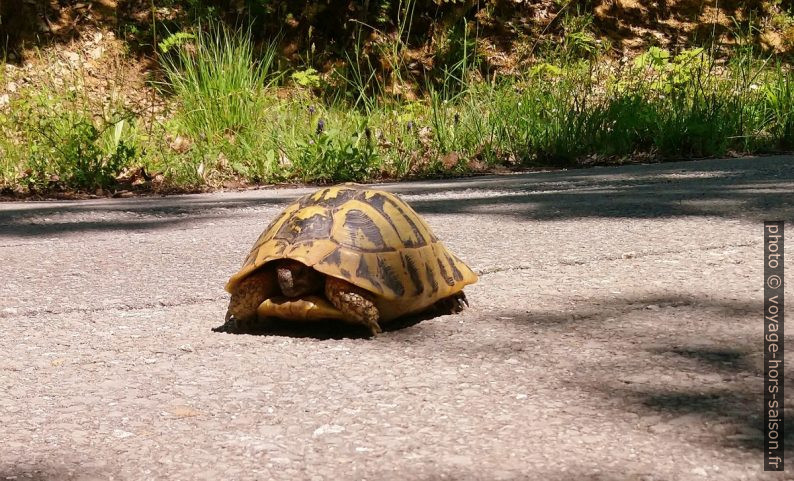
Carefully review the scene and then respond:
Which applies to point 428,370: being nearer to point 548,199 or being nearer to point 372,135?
point 548,199

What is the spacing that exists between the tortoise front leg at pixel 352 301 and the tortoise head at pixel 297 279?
72mm

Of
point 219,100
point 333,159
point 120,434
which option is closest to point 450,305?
point 120,434

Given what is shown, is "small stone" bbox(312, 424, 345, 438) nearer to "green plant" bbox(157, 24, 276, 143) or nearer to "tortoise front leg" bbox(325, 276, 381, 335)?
"tortoise front leg" bbox(325, 276, 381, 335)

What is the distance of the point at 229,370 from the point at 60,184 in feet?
17.6

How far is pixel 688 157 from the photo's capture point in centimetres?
828

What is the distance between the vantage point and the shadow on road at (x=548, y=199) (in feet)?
17.2

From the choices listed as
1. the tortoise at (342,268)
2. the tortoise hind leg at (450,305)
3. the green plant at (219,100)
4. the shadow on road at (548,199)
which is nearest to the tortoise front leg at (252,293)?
the tortoise at (342,268)

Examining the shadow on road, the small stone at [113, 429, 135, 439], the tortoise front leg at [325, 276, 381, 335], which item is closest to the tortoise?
the tortoise front leg at [325, 276, 381, 335]

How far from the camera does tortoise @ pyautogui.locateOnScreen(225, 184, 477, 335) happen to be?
294 cm

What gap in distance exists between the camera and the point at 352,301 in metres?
2.90

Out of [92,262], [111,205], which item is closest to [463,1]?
[111,205]

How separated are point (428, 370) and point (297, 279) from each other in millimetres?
636

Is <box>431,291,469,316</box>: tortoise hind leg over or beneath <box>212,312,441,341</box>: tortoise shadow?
over

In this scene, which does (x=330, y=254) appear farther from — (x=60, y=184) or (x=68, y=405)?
(x=60, y=184)
